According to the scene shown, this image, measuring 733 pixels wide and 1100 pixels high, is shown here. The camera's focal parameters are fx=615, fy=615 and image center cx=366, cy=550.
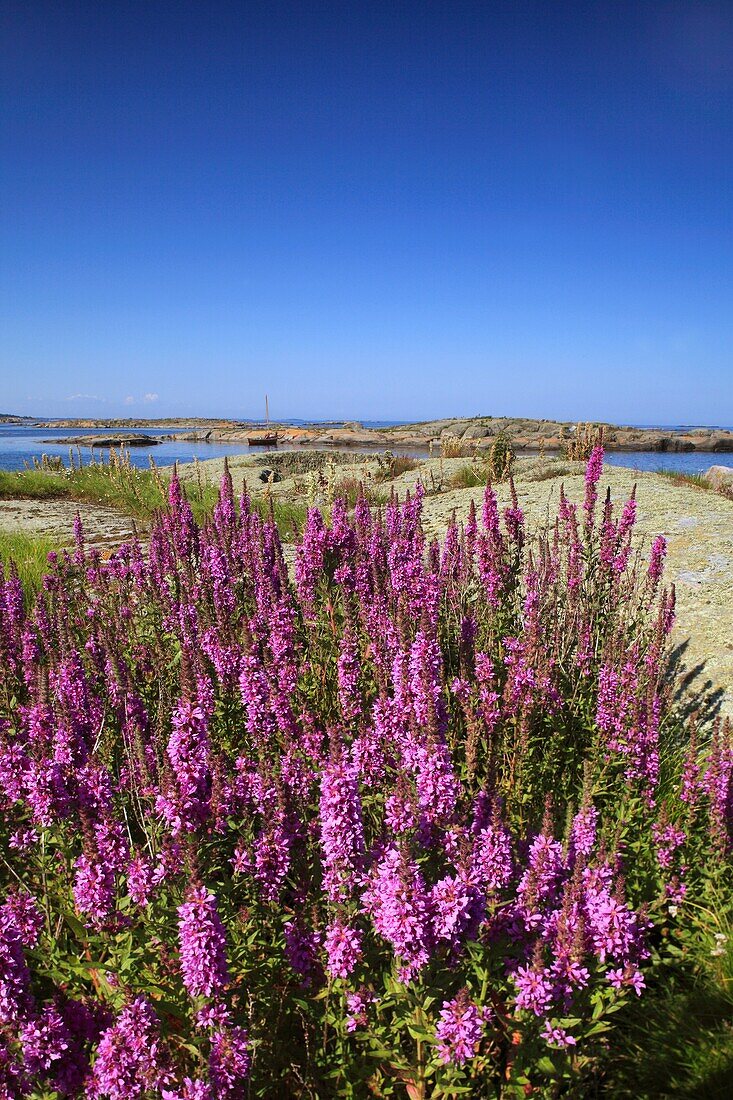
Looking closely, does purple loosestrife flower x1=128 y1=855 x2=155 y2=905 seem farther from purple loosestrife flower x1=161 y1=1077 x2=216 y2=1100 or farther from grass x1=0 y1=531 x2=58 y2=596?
grass x1=0 y1=531 x2=58 y2=596

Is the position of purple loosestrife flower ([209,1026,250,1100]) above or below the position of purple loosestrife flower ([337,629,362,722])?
below

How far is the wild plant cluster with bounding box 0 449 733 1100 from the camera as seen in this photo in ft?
5.88

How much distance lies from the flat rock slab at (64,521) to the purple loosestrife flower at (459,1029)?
8.30m

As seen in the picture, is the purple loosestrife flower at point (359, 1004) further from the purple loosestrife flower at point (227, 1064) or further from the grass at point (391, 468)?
the grass at point (391, 468)

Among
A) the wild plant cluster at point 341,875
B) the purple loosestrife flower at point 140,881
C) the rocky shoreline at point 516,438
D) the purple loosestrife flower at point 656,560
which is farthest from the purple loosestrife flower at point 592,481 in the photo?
the rocky shoreline at point 516,438

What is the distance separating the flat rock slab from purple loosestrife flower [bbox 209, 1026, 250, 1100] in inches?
316

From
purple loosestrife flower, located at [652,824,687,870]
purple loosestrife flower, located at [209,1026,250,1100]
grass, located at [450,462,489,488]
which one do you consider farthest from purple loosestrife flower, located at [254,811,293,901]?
grass, located at [450,462,489,488]

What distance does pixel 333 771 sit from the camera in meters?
1.98

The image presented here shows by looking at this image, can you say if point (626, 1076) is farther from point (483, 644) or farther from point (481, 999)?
point (483, 644)

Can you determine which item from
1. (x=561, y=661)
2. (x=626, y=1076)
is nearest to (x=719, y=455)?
(x=561, y=661)

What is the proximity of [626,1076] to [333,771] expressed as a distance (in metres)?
1.58

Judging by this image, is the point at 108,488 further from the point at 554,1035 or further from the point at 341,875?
the point at 554,1035

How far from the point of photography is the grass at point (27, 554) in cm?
702

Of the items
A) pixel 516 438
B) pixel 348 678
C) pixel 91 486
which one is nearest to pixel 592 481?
pixel 348 678
